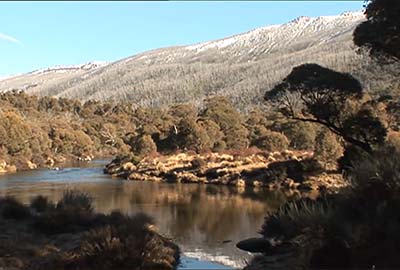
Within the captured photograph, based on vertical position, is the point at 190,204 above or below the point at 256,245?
above

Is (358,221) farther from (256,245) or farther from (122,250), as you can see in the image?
(256,245)

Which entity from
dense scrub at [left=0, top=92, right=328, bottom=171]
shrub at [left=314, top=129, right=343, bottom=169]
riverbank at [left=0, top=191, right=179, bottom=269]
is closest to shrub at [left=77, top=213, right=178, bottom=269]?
riverbank at [left=0, top=191, right=179, bottom=269]

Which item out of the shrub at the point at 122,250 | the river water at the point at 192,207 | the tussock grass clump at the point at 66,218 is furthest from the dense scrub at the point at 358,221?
the tussock grass clump at the point at 66,218

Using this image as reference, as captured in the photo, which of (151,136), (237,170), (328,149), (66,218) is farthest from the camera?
(151,136)

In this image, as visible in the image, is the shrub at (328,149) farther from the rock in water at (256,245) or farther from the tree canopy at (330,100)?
the rock in water at (256,245)

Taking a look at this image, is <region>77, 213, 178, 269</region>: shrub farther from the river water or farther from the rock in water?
the rock in water

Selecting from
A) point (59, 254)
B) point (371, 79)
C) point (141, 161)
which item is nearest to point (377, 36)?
point (59, 254)

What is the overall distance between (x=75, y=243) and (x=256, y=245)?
553 centimetres

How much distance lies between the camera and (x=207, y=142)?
2761 inches

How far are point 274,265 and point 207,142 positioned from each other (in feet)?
189

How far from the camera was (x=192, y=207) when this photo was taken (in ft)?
111

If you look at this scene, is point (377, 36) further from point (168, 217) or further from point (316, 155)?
point (316, 155)

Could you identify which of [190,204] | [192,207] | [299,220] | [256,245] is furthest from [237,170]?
[299,220]

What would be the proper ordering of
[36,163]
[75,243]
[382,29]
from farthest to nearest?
[36,163]
[382,29]
[75,243]
